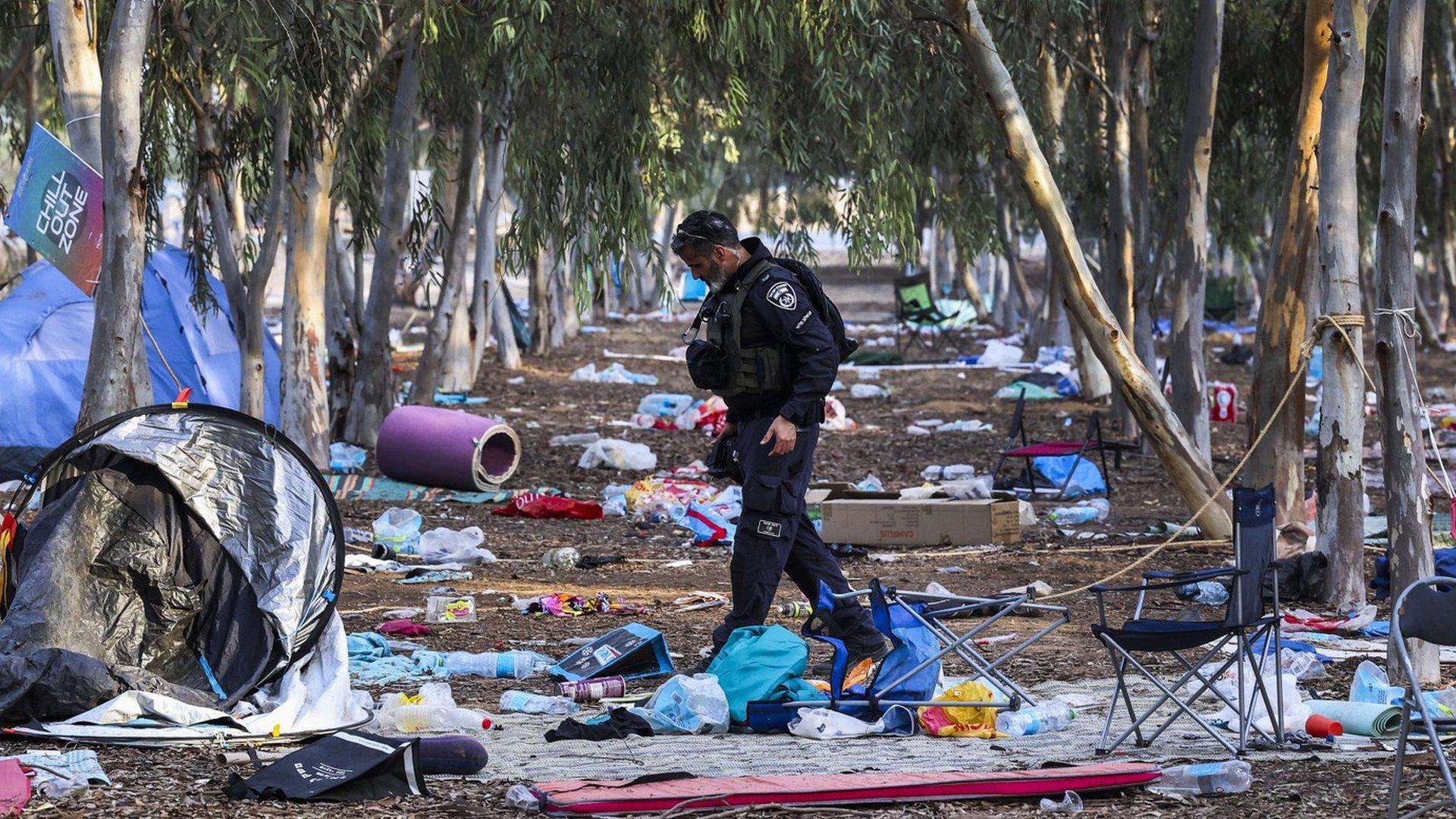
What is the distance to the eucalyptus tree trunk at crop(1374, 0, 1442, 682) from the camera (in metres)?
5.91

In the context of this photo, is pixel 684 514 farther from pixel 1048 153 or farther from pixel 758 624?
pixel 1048 153

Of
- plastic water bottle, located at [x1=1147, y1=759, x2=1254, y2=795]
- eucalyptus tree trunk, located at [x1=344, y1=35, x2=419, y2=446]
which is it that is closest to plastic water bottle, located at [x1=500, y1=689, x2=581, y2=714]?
plastic water bottle, located at [x1=1147, y1=759, x2=1254, y2=795]

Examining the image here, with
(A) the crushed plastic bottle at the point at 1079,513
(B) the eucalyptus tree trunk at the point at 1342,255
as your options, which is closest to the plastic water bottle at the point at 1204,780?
(B) the eucalyptus tree trunk at the point at 1342,255

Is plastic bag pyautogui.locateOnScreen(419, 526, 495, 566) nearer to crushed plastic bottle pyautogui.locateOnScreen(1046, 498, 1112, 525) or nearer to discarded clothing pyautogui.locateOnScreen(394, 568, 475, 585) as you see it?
discarded clothing pyautogui.locateOnScreen(394, 568, 475, 585)

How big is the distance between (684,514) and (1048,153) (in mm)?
7146

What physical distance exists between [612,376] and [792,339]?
14105 mm

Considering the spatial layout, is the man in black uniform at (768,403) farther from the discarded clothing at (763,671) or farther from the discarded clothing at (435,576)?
the discarded clothing at (435,576)

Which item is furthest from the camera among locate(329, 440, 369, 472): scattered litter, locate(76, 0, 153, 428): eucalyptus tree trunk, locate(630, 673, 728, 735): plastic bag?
locate(329, 440, 369, 472): scattered litter

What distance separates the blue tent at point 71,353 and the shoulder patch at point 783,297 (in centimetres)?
700

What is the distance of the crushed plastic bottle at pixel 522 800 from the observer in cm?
415

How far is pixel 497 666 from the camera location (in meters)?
6.08

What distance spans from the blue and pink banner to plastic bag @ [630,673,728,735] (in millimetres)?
3242

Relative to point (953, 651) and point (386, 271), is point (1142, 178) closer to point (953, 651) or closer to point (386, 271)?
point (386, 271)

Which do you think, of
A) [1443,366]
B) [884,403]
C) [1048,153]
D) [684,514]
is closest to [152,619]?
[684,514]
